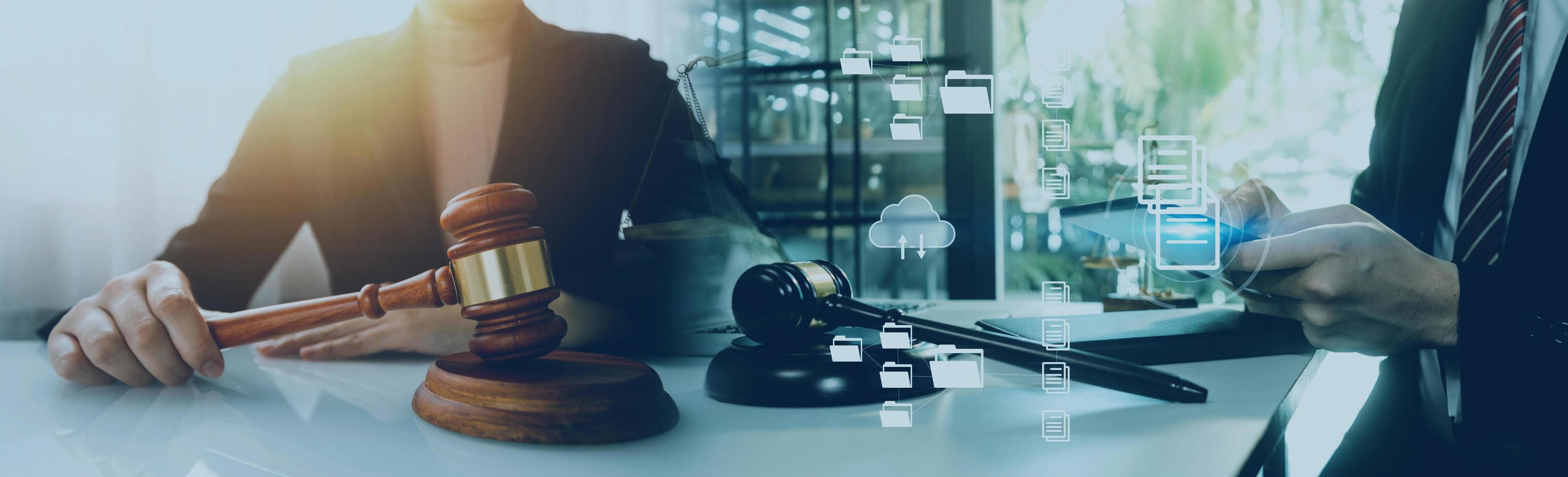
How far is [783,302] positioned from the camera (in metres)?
0.51

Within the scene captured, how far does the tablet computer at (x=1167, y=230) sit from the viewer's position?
0.53m

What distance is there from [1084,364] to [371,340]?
2.20 feet

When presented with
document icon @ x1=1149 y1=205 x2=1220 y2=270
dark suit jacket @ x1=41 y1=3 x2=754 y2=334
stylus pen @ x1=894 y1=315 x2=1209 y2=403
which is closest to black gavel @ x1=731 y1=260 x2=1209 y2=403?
stylus pen @ x1=894 y1=315 x2=1209 y2=403

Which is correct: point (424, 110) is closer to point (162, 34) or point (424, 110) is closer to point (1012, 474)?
point (162, 34)

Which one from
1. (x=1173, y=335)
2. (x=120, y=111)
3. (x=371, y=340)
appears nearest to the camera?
(x=1173, y=335)

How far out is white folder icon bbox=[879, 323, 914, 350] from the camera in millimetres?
524

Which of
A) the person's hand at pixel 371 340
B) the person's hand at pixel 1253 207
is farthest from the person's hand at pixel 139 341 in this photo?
the person's hand at pixel 1253 207

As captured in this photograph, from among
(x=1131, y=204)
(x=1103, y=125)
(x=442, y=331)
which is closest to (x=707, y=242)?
(x=442, y=331)

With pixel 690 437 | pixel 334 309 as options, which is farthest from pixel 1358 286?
pixel 334 309

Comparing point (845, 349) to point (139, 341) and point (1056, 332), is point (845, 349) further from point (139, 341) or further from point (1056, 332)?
point (139, 341)

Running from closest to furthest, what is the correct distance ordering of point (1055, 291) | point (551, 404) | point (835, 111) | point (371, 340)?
point (551, 404) → point (1055, 291) → point (371, 340) → point (835, 111)

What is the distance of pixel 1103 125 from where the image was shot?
437 cm

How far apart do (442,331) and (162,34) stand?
0.94 meters

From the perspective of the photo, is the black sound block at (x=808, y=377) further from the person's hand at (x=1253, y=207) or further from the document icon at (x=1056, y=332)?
the person's hand at (x=1253, y=207)
